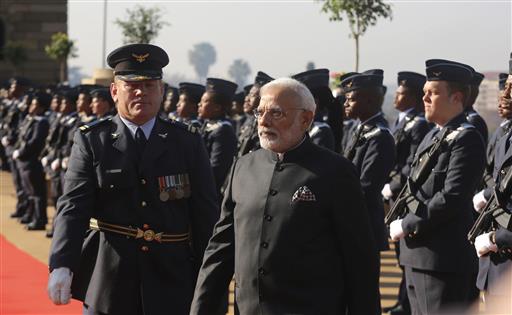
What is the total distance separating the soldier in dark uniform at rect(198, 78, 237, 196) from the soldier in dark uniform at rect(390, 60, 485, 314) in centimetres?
355

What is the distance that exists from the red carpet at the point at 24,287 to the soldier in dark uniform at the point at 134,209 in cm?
373

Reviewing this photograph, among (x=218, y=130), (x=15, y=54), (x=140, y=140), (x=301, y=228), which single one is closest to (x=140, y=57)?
(x=140, y=140)

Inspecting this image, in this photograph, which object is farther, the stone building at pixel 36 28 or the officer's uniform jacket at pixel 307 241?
the stone building at pixel 36 28

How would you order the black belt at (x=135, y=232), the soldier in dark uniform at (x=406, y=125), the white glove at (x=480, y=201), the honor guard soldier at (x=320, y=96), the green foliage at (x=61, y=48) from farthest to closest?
the green foliage at (x=61, y=48)
the soldier in dark uniform at (x=406, y=125)
the honor guard soldier at (x=320, y=96)
the white glove at (x=480, y=201)
the black belt at (x=135, y=232)

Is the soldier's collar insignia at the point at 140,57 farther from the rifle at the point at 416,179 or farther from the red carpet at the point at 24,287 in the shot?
the red carpet at the point at 24,287

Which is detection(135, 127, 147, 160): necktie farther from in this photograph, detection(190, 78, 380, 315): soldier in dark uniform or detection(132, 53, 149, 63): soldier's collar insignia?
detection(190, 78, 380, 315): soldier in dark uniform

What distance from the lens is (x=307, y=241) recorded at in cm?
412

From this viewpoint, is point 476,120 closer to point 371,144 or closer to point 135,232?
point 371,144

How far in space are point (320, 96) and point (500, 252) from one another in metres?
2.83

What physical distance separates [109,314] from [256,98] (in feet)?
14.4

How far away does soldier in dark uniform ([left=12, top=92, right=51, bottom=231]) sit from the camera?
14477 millimetres

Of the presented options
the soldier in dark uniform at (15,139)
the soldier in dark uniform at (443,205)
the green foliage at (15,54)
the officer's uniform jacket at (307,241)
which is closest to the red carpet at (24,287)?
the soldier in dark uniform at (15,139)

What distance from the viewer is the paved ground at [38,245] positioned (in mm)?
10094

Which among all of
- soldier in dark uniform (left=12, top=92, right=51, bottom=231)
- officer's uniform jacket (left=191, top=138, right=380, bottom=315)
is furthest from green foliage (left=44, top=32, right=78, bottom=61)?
officer's uniform jacket (left=191, top=138, right=380, bottom=315)
